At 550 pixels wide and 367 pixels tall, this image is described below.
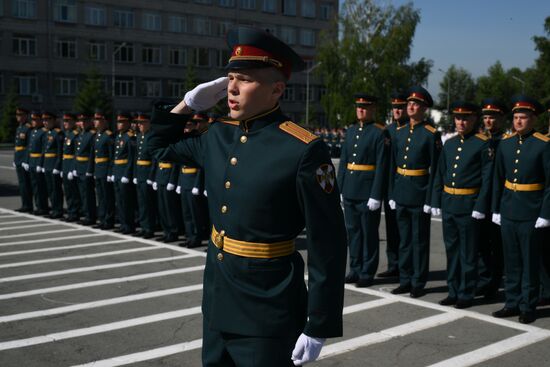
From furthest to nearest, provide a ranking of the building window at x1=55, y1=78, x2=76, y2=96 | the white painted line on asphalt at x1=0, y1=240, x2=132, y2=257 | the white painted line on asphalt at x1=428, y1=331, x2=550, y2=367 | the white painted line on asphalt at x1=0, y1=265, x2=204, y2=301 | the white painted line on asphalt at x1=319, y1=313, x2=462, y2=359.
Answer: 1. the building window at x1=55, y1=78, x2=76, y2=96
2. the white painted line on asphalt at x1=0, y1=240, x2=132, y2=257
3. the white painted line on asphalt at x1=0, y1=265, x2=204, y2=301
4. the white painted line on asphalt at x1=319, y1=313, x2=462, y2=359
5. the white painted line on asphalt at x1=428, y1=331, x2=550, y2=367

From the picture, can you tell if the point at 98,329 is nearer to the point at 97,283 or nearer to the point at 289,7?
the point at 97,283

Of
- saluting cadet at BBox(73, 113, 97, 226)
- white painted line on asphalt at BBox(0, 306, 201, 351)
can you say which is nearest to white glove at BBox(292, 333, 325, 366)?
white painted line on asphalt at BBox(0, 306, 201, 351)

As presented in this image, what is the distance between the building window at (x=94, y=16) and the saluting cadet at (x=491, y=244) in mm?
49482

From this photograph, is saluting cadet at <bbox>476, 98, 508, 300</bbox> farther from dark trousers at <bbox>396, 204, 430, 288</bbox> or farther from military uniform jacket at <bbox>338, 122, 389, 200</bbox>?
military uniform jacket at <bbox>338, 122, 389, 200</bbox>

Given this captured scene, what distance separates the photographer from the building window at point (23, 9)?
1943 inches

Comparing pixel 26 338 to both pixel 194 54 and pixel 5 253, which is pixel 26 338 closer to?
pixel 5 253

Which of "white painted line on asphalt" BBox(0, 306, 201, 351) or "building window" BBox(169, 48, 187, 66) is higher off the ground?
"building window" BBox(169, 48, 187, 66)

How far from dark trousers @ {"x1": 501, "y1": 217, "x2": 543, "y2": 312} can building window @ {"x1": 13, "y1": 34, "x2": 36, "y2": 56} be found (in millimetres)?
48567

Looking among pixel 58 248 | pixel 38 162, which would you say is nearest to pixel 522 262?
pixel 58 248

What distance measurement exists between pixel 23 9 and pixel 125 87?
9.63 meters

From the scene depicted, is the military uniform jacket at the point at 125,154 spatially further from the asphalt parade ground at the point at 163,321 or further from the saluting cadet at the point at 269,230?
the saluting cadet at the point at 269,230

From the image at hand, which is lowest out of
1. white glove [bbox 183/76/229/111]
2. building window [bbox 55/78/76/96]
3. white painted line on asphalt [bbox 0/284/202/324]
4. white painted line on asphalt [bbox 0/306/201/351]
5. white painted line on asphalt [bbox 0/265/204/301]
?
white painted line on asphalt [bbox 0/265/204/301]

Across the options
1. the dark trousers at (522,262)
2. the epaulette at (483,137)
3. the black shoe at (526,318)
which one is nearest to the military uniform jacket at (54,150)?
the epaulette at (483,137)

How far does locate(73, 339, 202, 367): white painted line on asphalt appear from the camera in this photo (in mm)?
5344
